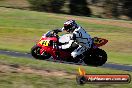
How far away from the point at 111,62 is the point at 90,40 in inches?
136

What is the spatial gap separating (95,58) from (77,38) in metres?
1.41

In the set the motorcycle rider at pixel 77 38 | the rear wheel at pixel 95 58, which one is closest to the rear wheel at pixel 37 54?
the motorcycle rider at pixel 77 38

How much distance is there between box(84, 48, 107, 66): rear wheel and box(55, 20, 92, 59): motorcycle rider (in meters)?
0.36

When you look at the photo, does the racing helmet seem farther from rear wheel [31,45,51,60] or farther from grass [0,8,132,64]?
grass [0,8,132,64]

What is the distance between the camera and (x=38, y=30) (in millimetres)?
35969

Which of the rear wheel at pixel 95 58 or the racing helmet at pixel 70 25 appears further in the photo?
the rear wheel at pixel 95 58

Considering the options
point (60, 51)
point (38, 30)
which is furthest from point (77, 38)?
point (38, 30)

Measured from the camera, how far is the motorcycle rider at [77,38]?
58.7ft

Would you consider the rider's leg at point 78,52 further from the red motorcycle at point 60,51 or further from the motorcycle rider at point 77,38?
the red motorcycle at point 60,51

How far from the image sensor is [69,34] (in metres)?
18.2

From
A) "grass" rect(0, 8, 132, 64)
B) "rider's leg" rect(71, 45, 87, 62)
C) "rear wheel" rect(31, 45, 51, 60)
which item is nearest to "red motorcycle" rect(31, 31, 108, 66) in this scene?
"rear wheel" rect(31, 45, 51, 60)

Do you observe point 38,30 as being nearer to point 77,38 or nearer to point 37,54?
point 37,54

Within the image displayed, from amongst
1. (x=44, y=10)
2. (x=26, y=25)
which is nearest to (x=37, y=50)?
(x=26, y=25)

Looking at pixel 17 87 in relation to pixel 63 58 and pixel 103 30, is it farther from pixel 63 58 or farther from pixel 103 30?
pixel 103 30
